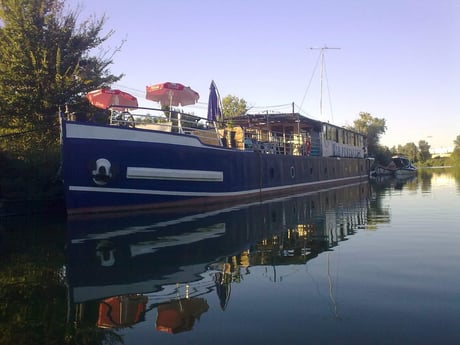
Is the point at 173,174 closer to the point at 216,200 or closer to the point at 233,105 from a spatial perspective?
the point at 216,200

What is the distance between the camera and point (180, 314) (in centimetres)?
388

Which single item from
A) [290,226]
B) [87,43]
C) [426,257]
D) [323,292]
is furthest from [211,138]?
[323,292]

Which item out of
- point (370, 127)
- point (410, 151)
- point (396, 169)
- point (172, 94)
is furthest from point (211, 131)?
point (410, 151)

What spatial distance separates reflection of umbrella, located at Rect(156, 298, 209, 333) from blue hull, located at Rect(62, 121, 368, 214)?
792cm

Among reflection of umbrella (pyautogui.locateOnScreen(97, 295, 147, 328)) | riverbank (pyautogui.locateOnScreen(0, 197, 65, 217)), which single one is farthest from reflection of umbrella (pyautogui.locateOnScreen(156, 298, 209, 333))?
riverbank (pyautogui.locateOnScreen(0, 197, 65, 217))

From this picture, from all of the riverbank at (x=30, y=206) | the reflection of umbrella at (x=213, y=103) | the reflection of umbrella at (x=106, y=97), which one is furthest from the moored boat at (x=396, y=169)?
the riverbank at (x=30, y=206)

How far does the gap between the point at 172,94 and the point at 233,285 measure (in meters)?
11.1

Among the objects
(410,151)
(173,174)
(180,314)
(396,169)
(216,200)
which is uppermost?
(410,151)

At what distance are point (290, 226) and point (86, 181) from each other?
582 centimetres

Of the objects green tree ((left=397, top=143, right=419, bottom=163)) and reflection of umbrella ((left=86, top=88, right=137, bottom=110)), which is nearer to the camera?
reflection of umbrella ((left=86, top=88, right=137, bottom=110))

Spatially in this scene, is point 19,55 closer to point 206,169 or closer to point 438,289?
point 206,169

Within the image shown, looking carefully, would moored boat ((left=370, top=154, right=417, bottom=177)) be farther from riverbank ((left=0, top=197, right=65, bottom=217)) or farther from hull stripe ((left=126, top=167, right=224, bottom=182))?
riverbank ((left=0, top=197, right=65, bottom=217))

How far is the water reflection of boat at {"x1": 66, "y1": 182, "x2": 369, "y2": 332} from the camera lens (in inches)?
182

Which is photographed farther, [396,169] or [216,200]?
[396,169]
